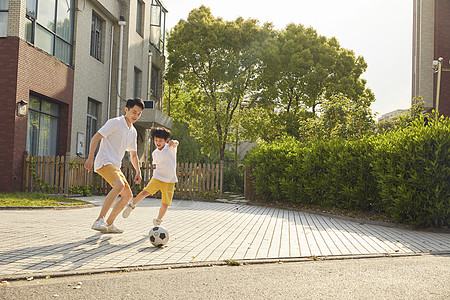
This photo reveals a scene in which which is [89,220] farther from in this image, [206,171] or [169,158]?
[206,171]

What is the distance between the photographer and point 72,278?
14.6ft

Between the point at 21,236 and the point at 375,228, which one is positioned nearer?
the point at 21,236

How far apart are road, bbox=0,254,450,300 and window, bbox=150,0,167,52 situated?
76.1 ft

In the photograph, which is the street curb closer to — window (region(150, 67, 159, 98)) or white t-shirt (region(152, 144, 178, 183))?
white t-shirt (region(152, 144, 178, 183))

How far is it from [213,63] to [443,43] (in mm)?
14672

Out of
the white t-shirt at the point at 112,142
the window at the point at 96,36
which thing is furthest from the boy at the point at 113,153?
the window at the point at 96,36

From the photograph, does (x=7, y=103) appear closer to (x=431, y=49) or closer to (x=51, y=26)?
(x=51, y=26)

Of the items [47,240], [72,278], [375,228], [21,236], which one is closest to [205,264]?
[72,278]

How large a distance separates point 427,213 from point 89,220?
7007mm

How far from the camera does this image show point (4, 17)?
1420 cm

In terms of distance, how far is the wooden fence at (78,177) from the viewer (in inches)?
591

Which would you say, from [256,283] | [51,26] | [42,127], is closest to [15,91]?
[42,127]

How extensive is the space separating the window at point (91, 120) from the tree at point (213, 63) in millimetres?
8424

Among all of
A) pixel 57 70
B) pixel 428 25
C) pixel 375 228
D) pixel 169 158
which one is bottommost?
pixel 375 228
